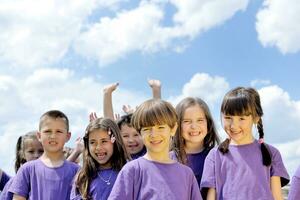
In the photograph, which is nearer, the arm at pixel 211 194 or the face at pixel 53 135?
the arm at pixel 211 194

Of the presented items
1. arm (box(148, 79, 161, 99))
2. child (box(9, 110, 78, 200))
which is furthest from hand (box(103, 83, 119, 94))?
child (box(9, 110, 78, 200))

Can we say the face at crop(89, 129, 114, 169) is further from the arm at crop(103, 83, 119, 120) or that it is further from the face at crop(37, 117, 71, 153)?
the arm at crop(103, 83, 119, 120)

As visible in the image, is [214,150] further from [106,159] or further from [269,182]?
[106,159]

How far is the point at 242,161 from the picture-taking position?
13.4ft

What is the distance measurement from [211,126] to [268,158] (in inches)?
27.2

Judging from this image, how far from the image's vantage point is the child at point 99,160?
4.28 meters

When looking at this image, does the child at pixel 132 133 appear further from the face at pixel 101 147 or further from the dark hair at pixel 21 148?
the dark hair at pixel 21 148

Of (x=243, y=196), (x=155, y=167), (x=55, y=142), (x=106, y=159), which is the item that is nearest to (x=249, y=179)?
(x=243, y=196)

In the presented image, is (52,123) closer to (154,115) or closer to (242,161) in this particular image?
(154,115)

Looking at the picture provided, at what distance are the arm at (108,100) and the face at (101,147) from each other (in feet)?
4.05

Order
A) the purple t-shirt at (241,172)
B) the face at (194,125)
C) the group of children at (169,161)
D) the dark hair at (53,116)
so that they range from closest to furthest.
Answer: the group of children at (169,161) < the purple t-shirt at (241,172) < the face at (194,125) < the dark hair at (53,116)

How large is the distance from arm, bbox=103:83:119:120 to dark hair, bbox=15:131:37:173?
3.04ft

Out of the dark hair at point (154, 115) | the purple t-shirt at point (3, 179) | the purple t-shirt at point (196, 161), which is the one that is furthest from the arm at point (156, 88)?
the purple t-shirt at point (3, 179)

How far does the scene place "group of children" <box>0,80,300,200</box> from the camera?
141 inches
